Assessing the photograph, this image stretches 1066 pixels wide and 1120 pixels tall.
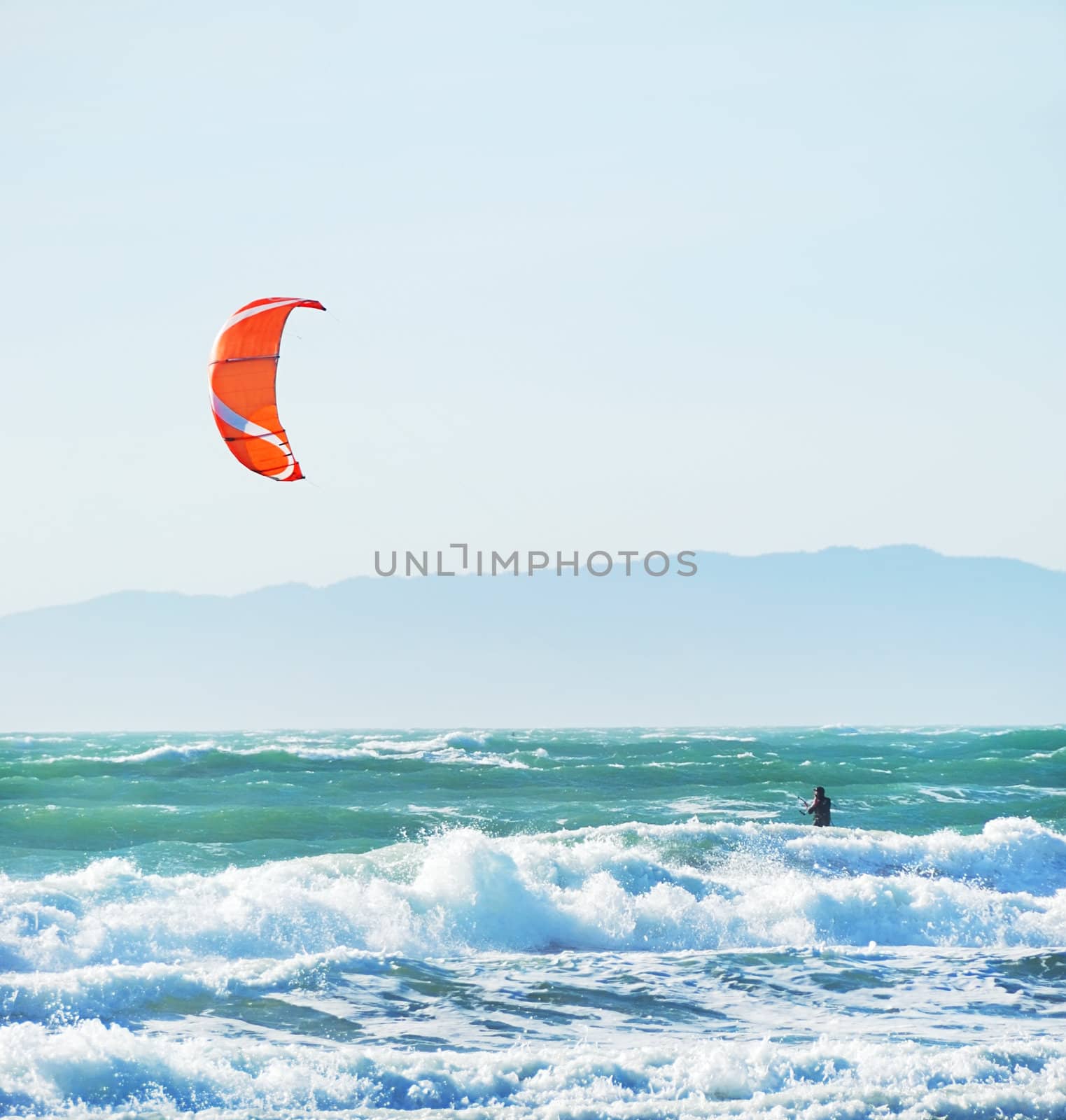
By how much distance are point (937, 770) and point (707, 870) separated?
906 inches

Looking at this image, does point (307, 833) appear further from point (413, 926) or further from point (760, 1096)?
point (760, 1096)

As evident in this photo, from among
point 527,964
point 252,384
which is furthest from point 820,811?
point 252,384

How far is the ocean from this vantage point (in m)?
9.61

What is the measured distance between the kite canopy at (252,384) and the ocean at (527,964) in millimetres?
6306

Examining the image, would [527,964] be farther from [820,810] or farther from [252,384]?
[252,384]

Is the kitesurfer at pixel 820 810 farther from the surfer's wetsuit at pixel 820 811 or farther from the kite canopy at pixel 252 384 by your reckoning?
the kite canopy at pixel 252 384

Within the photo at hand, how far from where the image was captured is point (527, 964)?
13.7m

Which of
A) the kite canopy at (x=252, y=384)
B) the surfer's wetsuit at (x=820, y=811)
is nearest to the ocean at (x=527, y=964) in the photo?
the surfer's wetsuit at (x=820, y=811)

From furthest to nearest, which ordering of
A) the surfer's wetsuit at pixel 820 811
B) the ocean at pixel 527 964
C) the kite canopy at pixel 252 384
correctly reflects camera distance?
the surfer's wetsuit at pixel 820 811 → the kite canopy at pixel 252 384 → the ocean at pixel 527 964

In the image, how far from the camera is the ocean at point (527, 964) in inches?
378

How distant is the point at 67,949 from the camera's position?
13391mm

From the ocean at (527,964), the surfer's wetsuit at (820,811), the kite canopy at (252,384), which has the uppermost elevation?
the kite canopy at (252,384)

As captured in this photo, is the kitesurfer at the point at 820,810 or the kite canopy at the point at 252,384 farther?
the kitesurfer at the point at 820,810

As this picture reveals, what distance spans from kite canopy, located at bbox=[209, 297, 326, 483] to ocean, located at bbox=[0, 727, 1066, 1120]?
6306 millimetres
